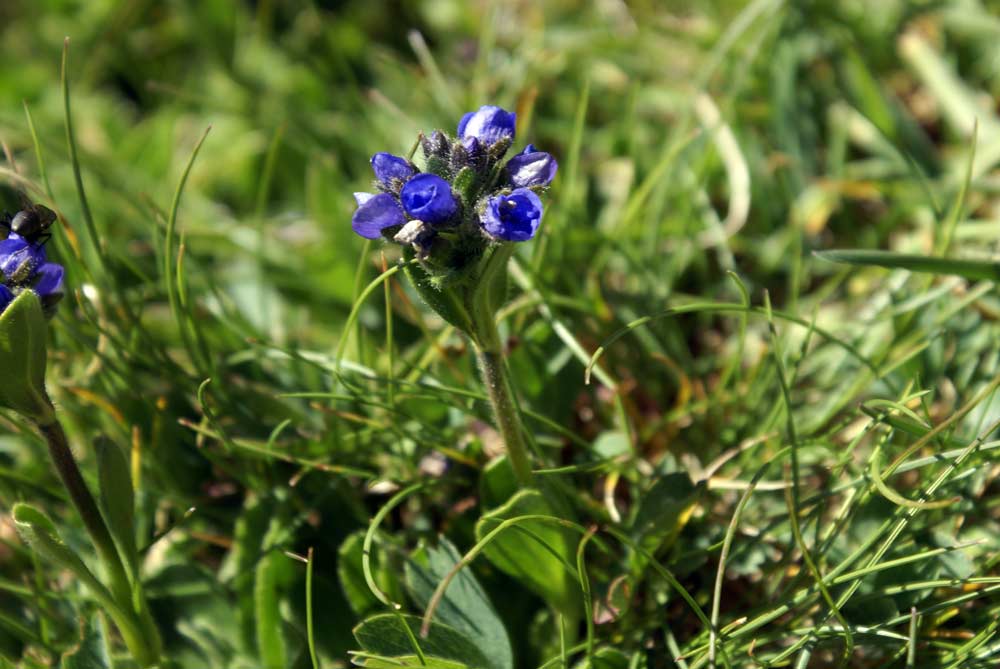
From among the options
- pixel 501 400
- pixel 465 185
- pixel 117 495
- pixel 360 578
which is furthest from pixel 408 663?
pixel 465 185

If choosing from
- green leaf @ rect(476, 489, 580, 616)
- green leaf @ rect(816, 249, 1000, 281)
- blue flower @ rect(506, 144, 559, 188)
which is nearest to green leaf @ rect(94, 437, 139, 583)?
green leaf @ rect(476, 489, 580, 616)

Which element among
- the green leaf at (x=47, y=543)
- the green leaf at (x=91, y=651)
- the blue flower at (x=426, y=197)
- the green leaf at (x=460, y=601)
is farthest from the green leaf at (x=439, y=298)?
the green leaf at (x=91, y=651)

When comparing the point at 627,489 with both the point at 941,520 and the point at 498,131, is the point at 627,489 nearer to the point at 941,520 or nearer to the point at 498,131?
the point at 941,520

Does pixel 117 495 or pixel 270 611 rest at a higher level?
pixel 117 495

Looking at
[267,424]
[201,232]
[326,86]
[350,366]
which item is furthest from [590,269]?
[326,86]

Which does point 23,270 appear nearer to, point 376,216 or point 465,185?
point 376,216

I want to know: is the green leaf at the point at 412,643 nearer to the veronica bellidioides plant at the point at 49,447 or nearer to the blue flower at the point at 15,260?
the veronica bellidioides plant at the point at 49,447

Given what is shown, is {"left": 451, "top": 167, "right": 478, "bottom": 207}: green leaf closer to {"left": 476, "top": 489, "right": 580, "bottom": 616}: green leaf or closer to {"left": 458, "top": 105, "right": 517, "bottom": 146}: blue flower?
{"left": 458, "top": 105, "right": 517, "bottom": 146}: blue flower
